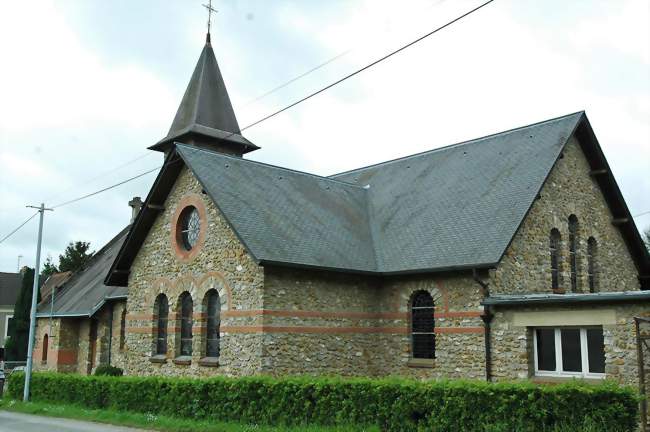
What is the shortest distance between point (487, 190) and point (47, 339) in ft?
83.4

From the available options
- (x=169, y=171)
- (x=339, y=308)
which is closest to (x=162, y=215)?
(x=169, y=171)

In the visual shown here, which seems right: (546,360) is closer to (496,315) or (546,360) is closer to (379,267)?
(496,315)

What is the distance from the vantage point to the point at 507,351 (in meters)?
17.5

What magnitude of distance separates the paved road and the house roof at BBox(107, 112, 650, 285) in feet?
18.7

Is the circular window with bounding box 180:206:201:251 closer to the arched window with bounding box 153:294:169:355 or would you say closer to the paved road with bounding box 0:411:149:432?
the arched window with bounding box 153:294:169:355

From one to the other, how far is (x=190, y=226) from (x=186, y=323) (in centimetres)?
313

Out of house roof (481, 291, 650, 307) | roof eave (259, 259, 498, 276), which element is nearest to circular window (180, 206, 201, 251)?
roof eave (259, 259, 498, 276)

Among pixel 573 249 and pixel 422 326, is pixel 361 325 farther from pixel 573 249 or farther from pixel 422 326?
pixel 573 249

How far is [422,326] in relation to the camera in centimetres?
2016

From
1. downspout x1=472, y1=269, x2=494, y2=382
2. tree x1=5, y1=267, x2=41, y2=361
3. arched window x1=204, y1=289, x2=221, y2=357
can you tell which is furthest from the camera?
tree x1=5, y1=267, x2=41, y2=361

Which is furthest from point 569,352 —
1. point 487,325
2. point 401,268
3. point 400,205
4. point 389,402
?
point 400,205

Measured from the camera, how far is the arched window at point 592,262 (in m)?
22.4

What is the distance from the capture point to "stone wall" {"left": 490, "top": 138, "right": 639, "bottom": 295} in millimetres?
19250

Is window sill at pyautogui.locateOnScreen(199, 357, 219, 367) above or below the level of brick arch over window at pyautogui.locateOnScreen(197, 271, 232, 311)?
below
